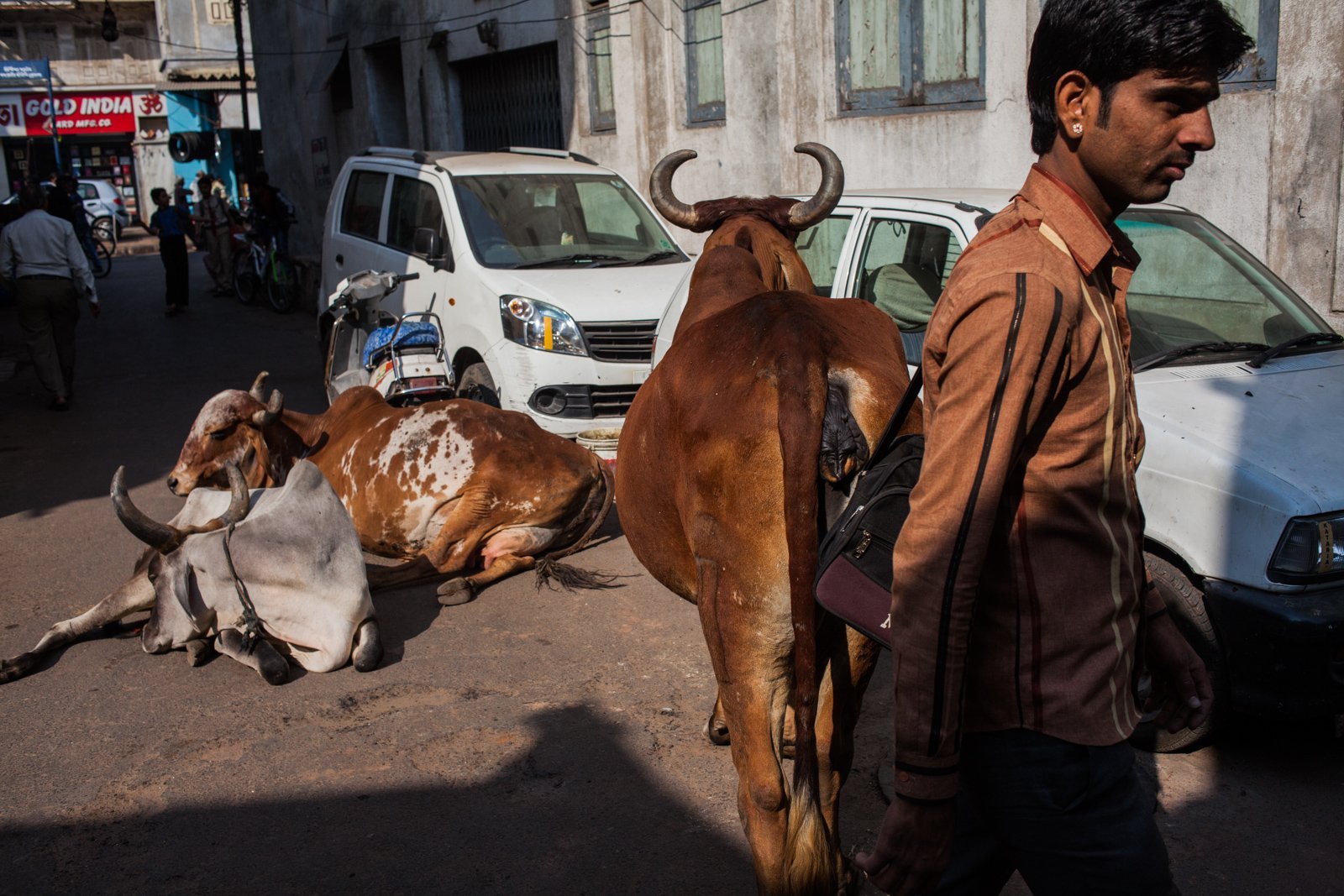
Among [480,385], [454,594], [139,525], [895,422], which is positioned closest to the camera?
[895,422]

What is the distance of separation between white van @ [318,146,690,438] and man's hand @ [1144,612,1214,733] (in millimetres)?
5378

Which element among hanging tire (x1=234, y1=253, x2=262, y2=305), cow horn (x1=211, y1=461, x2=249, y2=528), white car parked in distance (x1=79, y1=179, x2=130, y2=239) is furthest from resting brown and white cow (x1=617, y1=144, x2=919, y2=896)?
white car parked in distance (x1=79, y1=179, x2=130, y2=239)

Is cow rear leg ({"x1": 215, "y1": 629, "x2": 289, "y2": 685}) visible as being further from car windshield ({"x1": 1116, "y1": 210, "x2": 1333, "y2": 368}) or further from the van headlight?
car windshield ({"x1": 1116, "y1": 210, "x2": 1333, "y2": 368})

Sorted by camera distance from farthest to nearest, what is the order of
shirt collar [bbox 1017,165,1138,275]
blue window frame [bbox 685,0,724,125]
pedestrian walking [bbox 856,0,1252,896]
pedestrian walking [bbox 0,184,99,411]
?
blue window frame [bbox 685,0,724,125], pedestrian walking [bbox 0,184,99,411], shirt collar [bbox 1017,165,1138,275], pedestrian walking [bbox 856,0,1252,896]

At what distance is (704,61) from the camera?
43.7 feet

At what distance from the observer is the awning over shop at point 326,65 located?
21719 mm

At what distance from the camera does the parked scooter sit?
767 centimetres

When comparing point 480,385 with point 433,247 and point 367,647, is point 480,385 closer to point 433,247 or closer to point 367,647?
point 433,247

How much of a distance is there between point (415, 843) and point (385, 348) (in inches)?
182

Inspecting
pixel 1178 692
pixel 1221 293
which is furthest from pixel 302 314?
pixel 1178 692

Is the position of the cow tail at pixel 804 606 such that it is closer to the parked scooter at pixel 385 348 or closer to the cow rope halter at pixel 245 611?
the cow rope halter at pixel 245 611

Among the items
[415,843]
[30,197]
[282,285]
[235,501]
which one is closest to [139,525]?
[235,501]

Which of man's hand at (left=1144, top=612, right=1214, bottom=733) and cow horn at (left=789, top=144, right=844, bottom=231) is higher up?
cow horn at (left=789, top=144, right=844, bottom=231)

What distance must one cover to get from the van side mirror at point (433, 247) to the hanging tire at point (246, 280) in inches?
460
